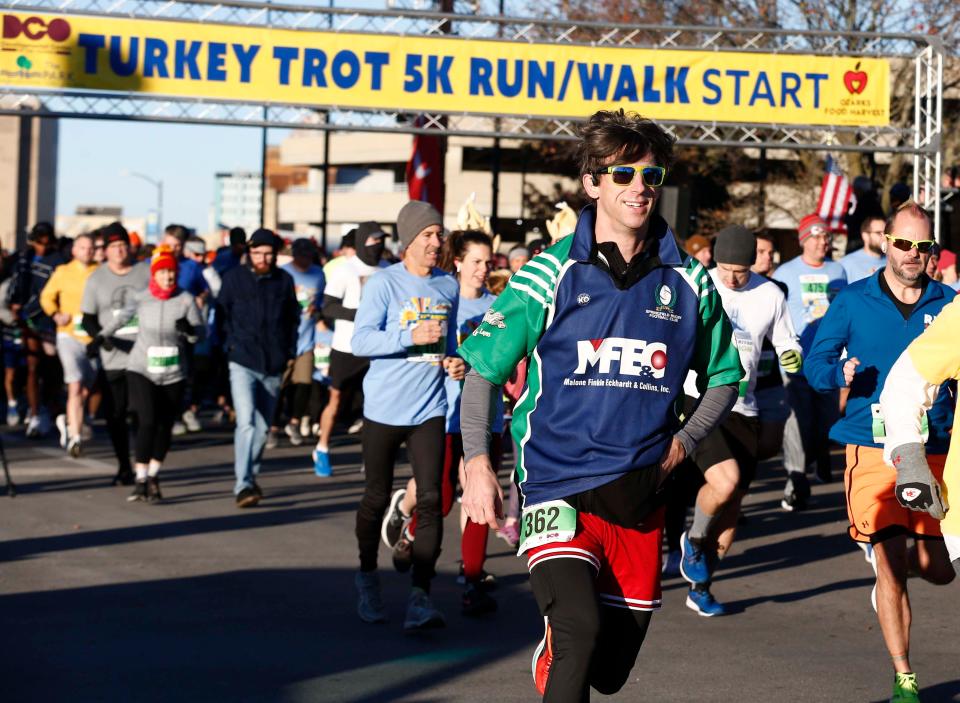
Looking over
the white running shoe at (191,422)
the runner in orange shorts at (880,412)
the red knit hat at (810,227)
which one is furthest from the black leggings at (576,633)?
the white running shoe at (191,422)

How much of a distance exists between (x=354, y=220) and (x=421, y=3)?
2555 inches

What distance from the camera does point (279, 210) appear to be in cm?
10025

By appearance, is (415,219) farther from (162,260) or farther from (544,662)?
(162,260)

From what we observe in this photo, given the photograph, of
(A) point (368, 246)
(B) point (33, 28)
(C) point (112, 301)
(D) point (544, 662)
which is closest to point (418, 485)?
(D) point (544, 662)

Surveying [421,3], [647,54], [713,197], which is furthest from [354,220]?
[647,54]

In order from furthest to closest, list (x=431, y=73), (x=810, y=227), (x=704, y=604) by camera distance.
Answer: (x=431, y=73)
(x=810, y=227)
(x=704, y=604)

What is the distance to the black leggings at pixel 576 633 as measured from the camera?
4344 mm

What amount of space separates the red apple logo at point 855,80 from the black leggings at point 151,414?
9.24m

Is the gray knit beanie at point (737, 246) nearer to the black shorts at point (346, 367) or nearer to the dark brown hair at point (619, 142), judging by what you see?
the dark brown hair at point (619, 142)

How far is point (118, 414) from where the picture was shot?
12.8 meters

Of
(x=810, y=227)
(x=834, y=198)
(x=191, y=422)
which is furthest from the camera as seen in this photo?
(x=834, y=198)

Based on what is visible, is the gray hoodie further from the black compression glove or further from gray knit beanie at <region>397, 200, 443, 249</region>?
the black compression glove

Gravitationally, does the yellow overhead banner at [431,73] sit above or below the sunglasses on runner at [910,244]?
above

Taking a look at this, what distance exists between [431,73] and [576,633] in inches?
519
